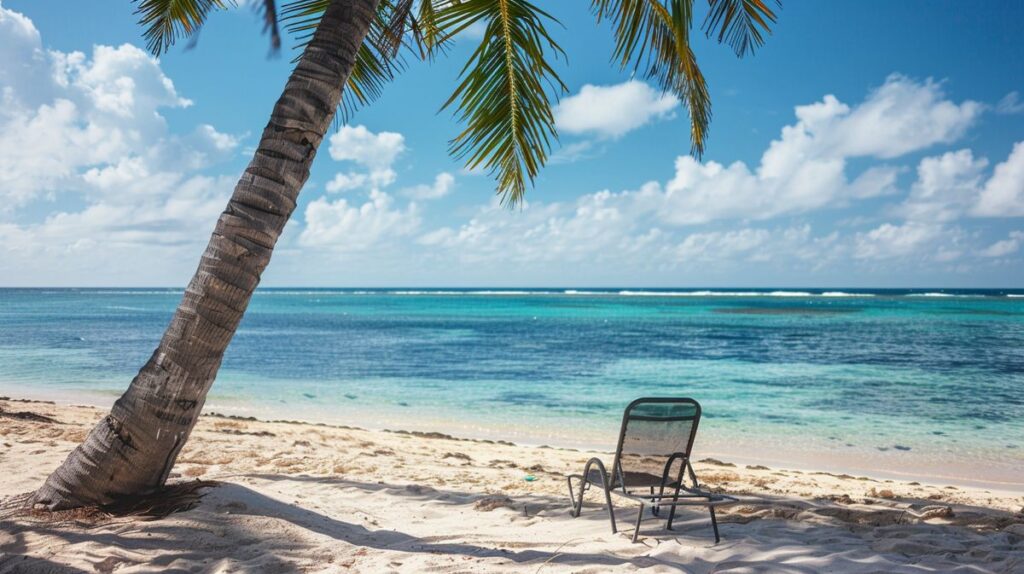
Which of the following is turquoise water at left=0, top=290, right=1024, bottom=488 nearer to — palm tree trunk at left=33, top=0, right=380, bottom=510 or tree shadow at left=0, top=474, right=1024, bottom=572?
tree shadow at left=0, top=474, right=1024, bottom=572

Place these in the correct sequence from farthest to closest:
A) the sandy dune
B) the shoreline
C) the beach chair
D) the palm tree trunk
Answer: the shoreline
the beach chair
the palm tree trunk
the sandy dune

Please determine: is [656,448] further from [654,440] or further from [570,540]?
[570,540]

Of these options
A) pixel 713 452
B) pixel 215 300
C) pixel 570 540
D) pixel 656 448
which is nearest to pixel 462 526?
pixel 570 540

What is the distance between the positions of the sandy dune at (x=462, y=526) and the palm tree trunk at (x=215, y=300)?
1.01ft

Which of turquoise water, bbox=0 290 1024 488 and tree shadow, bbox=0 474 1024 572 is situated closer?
tree shadow, bbox=0 474 1024 572

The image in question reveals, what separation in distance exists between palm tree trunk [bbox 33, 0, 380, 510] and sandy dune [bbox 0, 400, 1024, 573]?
1.01 feet

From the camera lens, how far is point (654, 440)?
4.19 meters

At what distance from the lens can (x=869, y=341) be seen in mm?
25156

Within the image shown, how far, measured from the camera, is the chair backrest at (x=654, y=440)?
13.5ft

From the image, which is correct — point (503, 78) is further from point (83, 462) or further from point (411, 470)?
point (83, 462)

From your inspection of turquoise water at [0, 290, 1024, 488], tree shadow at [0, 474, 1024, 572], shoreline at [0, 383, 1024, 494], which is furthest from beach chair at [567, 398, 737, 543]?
turquoise water at [0, 290, 1024, 488]

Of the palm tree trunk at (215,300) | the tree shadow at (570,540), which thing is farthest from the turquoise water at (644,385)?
the palm tree trunk at (215,300)

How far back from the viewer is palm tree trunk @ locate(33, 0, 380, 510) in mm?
3506

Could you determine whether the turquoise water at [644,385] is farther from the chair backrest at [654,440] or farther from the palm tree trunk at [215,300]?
the palm tree trunk at [215,300]
